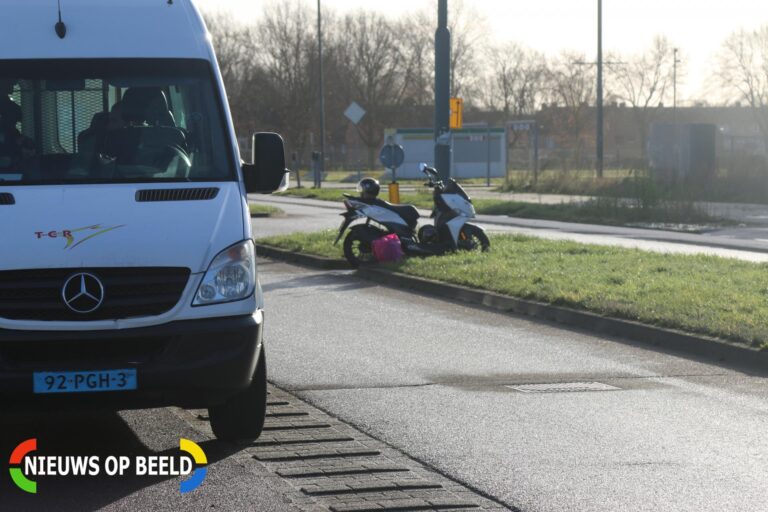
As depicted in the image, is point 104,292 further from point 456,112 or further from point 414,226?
point 456,112

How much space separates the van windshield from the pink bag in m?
10.3

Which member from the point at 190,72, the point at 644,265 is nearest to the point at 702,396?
the point at 190,72

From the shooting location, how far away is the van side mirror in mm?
7766

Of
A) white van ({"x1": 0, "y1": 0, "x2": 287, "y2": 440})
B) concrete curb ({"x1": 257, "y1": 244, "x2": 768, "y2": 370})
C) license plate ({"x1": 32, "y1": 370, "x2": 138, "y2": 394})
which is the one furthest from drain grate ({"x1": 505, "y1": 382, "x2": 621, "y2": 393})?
license plate ({"x1": 32, "y1": 370, "x2": 138, "y2": 394})

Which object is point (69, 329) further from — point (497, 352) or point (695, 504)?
point (497, 352)

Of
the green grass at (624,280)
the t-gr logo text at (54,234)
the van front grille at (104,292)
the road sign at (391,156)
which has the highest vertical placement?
the road sign at (391,156)

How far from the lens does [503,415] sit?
316 inches

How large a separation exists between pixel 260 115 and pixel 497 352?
137ft

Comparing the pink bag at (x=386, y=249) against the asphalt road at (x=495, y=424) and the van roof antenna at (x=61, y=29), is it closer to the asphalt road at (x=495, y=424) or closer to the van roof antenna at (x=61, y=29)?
the asphalt road at (x=495, y=424)

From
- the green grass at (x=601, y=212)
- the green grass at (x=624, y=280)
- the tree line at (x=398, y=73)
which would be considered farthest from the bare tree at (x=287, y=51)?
the green grass at (x=624, y=280)

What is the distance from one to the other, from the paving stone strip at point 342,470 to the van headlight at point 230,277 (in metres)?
0.87

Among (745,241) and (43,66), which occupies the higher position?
(43,66)

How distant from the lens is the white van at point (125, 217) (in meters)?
6.35

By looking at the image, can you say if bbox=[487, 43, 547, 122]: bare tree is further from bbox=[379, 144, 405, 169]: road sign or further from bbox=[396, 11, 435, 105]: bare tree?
bbox=[379, 144, 405, 169]: road sign
